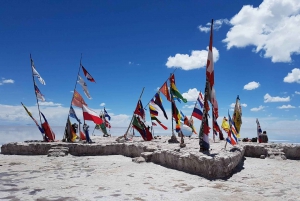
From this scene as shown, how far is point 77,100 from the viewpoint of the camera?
1900cm

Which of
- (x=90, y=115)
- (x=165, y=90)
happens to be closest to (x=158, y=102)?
(x=165, y=90)

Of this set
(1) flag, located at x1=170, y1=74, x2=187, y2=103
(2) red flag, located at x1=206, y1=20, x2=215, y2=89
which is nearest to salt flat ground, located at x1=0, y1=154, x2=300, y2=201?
(2) red flag, located at x1=206, y1=20, x2=215, y2=89

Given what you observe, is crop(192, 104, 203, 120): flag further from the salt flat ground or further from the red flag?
the red flag

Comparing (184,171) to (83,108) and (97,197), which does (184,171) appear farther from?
(83,108)

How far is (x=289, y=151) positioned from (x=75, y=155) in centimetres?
1333

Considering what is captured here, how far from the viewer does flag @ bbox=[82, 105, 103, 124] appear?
18.0 metres

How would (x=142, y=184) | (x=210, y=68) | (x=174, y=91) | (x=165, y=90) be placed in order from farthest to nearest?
(x=165, y=90) → (x=174, y=91) → (x=210, y=68) → (x=142, y=184)

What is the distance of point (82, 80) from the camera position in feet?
65.5

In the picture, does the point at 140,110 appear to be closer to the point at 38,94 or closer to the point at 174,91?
the point at 174,91

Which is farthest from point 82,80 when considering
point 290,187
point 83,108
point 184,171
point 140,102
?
point 290,187

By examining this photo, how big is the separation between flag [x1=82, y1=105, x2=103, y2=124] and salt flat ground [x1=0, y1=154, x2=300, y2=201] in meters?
5.56

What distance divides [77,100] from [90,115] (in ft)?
5.81

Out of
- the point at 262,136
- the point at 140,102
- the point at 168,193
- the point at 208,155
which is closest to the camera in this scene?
the point at 168,193

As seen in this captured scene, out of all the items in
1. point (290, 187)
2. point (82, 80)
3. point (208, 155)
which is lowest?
point (290, 187)
